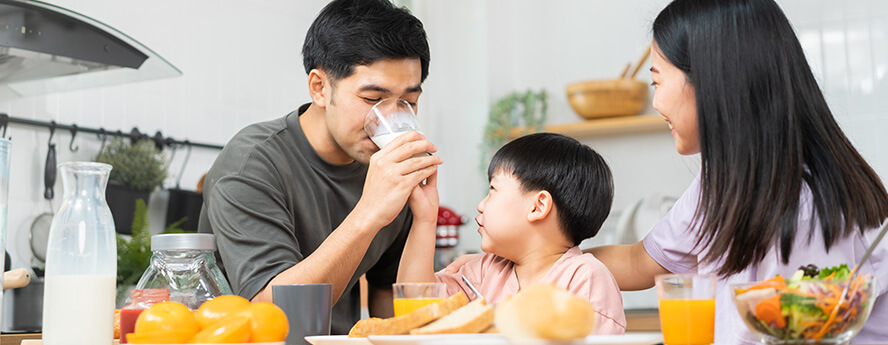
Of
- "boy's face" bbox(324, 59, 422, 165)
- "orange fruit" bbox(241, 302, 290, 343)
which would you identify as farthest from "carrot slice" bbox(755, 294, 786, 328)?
"boy's face" bbox(324, 59, 422, 165)

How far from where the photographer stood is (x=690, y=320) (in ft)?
2.94

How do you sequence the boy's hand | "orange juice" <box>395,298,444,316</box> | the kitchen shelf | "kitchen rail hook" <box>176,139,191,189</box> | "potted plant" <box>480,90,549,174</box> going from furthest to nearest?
"potted plant" <box>480,90,549,174</box> → the kitchen shelf → "kitchen rail hook" <box>176,139,191,189</box> → the boy's hand → "orange juice" <box>395,298,444,316</box>

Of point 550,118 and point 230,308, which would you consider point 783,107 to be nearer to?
point 230,308

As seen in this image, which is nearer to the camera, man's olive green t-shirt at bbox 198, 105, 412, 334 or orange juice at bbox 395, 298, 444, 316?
orange juice at bbox 395, 298, 444, 316

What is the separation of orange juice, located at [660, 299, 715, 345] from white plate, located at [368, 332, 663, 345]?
0.31 ft

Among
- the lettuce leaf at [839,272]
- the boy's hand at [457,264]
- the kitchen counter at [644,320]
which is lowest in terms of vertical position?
the kitchen counter at [644,320]

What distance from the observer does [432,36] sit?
13.9ft

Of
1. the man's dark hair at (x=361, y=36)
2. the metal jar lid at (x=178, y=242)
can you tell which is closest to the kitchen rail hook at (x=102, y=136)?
the man's dark hair at (x=361, y=36)

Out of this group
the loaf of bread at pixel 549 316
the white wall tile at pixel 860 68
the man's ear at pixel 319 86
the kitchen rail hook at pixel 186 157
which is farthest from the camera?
the white wall tile at pixel 860 68

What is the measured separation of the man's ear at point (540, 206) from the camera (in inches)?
60.6

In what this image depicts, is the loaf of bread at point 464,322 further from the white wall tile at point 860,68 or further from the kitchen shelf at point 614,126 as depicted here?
the white wall tile at point 860,68

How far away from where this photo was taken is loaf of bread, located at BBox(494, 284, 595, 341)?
720mm

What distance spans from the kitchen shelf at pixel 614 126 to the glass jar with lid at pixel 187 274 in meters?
2.62

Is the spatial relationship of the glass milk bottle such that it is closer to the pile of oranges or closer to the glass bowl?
the pile of oranges
